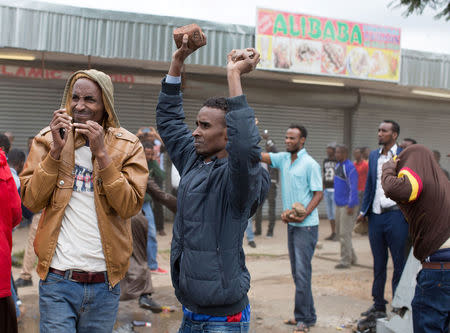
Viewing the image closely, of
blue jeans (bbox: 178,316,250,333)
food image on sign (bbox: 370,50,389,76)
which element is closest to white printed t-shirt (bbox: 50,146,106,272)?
A: blue jeans (bbox: 178,316,250,333)

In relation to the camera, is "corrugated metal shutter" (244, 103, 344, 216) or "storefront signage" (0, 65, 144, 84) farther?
"corrugated metal shutter" (244, 103, 344, 216)

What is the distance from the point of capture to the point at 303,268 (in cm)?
566

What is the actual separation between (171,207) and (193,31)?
3.14 metres

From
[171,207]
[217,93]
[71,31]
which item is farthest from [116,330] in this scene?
[217,93]

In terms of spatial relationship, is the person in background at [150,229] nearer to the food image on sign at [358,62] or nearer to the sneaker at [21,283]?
the sneaker at [21,283]

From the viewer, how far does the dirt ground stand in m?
5.84

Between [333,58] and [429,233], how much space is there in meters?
10.1

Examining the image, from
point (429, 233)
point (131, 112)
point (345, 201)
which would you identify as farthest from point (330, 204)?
point (429, 233)

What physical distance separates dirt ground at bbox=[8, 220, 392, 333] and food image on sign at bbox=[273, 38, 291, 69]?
449 cm

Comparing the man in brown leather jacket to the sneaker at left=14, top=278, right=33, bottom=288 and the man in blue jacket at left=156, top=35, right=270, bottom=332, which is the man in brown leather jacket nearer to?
the man in blue jacket at left=156, top=35, right=270, bottom=332

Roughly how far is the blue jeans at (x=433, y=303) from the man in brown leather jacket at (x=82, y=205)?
2.17m

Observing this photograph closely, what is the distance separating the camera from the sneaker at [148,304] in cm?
604

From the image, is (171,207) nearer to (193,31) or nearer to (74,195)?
(74,195)

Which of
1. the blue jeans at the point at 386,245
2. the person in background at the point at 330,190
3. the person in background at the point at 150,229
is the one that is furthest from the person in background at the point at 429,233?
the person in background at the point at 330,190
